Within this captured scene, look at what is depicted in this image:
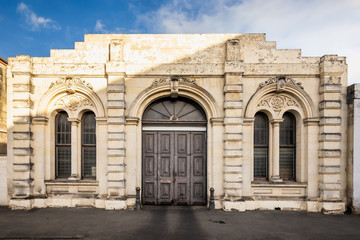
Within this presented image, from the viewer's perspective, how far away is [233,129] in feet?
26.0

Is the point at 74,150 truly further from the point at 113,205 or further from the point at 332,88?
the point at 332,88

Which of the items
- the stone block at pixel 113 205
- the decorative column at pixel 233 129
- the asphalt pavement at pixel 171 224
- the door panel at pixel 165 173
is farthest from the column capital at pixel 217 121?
the stone block at pixel 113 205

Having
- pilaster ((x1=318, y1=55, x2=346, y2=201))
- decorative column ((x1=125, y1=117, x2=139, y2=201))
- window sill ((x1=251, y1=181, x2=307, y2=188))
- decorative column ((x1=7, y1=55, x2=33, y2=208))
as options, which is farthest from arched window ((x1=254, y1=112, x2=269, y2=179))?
decorative column ((x1=7, y1=55, x2=33, y2=208))

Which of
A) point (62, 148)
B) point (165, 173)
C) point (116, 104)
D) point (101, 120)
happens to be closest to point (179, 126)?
point (165, 173)

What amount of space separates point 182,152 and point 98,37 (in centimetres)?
625

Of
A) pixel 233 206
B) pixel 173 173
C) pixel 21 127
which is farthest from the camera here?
pixel 173 173

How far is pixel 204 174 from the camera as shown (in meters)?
8.54

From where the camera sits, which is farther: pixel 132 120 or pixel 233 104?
pixel 132 120

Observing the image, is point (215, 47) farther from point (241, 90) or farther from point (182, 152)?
point (182, 152)

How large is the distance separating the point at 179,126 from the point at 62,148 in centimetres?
536

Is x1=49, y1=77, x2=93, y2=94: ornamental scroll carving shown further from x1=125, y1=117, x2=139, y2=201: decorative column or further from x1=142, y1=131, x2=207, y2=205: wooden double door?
x1=142, y1=131, x2=207, y2=205: wooden double door

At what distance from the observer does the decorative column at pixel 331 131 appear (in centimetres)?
784

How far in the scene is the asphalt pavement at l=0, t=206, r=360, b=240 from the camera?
5836mm

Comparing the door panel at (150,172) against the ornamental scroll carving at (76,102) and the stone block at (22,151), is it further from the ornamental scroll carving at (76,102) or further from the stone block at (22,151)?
the stone block at (22,151)
